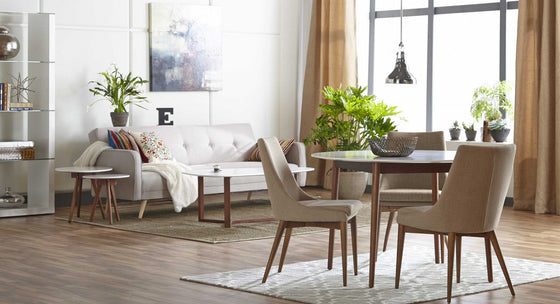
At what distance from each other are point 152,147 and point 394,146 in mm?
3394

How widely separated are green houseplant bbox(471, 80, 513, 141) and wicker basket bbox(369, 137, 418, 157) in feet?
11.9

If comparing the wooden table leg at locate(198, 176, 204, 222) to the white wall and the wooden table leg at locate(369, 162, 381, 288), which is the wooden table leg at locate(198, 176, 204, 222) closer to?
the white wall

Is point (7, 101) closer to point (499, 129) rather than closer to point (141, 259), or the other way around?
point (141, 259)

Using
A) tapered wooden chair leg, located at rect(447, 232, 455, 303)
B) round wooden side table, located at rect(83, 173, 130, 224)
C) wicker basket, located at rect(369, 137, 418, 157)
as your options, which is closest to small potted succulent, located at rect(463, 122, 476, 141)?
round wooden side table, located at rect(83, 173, 130, 224)

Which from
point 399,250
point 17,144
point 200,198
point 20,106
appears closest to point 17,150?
point 17,144

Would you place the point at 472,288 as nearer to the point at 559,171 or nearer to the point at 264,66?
the point at 559,171

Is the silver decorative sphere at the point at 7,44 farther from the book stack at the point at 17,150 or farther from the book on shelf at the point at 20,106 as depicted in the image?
the book stack at the point at 17,150

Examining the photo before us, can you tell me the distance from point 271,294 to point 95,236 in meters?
2.41

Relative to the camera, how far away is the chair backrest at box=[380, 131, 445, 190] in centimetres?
577

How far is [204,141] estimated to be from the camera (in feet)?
27.7

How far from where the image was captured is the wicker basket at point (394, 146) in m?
4.75

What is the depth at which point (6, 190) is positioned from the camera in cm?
755

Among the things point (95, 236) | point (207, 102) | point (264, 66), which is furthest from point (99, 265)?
point (264, 66)

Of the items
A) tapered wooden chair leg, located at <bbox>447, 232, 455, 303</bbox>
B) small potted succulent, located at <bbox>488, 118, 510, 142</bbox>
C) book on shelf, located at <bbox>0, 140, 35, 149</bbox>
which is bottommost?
tapered wooden chair leg, located at <bbox>447, 232, 455, 303</bbox>
